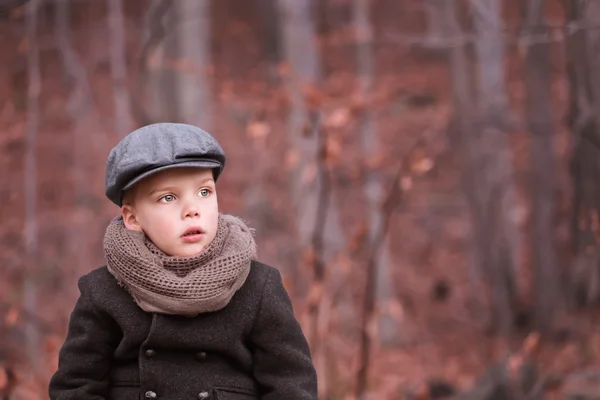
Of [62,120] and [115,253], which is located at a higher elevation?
[62,120]

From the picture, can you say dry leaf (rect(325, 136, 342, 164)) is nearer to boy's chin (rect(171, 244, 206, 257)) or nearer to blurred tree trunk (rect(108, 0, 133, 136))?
blurred tree trunk (rect(108, 0, 133, 136))

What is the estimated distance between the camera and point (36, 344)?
6.72 meters

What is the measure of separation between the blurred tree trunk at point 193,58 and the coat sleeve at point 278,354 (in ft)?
17.9

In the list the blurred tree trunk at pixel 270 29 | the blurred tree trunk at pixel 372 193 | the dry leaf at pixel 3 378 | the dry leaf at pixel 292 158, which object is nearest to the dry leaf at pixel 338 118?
the dry leaf at pixel 292 158

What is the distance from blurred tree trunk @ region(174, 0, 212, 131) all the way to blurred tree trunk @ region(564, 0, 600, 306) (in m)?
3.36

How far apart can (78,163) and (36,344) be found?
2.51m

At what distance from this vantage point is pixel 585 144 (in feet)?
22.4

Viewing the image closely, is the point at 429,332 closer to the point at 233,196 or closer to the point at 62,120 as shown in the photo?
the point at 233,196

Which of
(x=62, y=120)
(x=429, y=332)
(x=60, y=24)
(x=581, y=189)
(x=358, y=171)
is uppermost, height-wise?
(x=60, y=24)

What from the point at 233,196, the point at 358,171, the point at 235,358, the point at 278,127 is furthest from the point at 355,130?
the point at 235,358

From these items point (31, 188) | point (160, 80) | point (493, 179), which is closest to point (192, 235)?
point (31, 188)

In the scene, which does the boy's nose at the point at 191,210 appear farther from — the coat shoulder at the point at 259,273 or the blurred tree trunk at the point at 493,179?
the blurred tree trunk at the point at 493,179

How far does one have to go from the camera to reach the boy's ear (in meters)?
2.33

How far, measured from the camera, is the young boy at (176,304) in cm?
219
